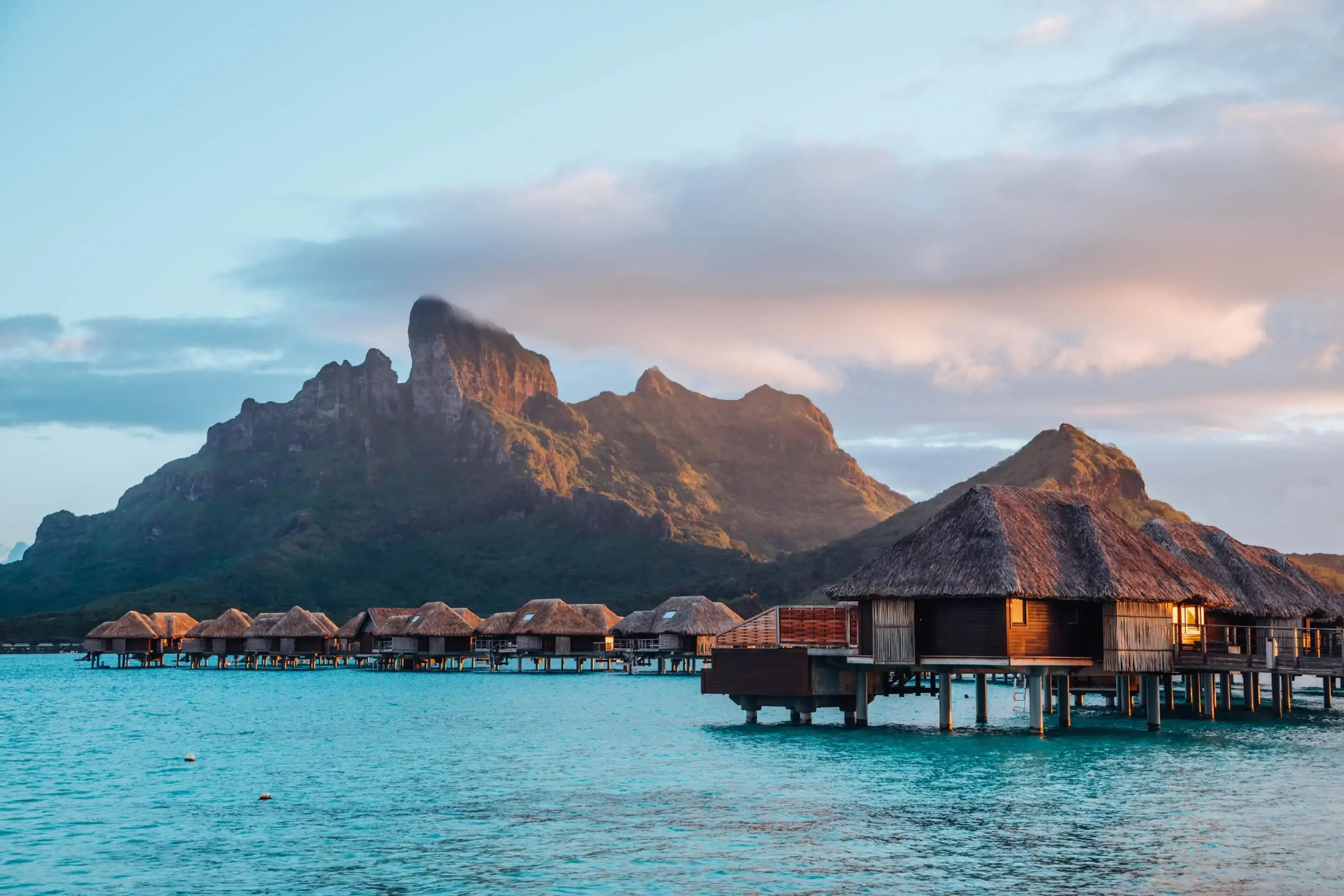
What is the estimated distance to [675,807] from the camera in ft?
101

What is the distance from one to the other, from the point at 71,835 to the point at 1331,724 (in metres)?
45.8

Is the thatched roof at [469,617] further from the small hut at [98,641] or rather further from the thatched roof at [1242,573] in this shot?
the thatched roof at [1242,573]

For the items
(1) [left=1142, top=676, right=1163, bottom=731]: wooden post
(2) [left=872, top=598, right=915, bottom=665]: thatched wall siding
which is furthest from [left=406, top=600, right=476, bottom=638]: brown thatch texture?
(2) [left=872, top=598, right=915, bottom=665]: thatched wall siding

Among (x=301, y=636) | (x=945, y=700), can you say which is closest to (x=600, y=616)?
(x=301, y=636)

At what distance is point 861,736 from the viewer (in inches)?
1848

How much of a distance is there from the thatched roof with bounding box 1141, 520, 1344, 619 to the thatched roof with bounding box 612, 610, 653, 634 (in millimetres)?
54623

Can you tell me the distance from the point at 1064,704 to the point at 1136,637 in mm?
5041

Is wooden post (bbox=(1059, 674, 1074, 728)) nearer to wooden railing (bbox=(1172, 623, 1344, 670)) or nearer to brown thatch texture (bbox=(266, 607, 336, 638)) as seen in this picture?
wooden railing (bbox=(1172, 623, 1344, 670))

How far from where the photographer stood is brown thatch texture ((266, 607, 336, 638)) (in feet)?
408

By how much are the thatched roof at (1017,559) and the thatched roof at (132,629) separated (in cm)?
9895

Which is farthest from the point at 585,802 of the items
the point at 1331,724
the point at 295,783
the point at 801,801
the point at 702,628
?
the point at 702,628

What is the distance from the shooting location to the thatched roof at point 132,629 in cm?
12900

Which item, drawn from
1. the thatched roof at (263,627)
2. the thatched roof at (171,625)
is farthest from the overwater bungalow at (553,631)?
the thatched roof at (171,625)

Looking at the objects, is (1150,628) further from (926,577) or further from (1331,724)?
(1331,724)
